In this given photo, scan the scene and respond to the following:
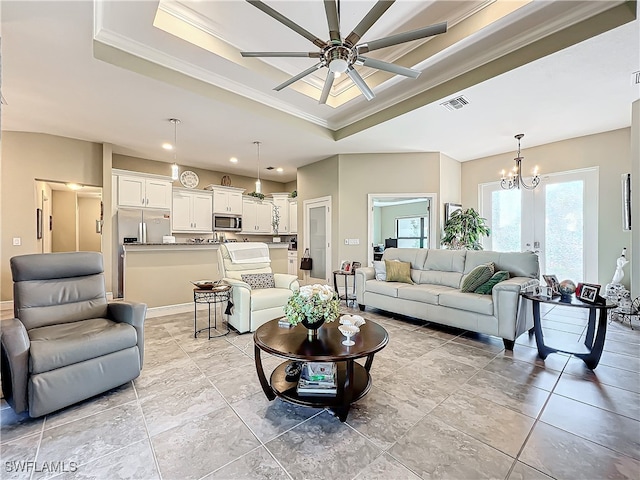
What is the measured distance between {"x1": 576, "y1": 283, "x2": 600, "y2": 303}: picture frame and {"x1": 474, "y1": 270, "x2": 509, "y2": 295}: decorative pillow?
26.9 inches

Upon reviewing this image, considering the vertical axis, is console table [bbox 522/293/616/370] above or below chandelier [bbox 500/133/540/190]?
below

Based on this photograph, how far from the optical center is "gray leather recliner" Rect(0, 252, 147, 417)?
178 centimetres

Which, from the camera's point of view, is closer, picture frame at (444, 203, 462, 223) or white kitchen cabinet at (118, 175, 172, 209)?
white kitchen cabinet at (118, 175, 172, 209)

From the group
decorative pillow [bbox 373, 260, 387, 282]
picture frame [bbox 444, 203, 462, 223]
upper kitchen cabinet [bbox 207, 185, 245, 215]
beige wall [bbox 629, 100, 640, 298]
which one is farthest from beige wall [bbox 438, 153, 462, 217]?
upper kitchen cabinet [bbox 207, 185, 245, 215]

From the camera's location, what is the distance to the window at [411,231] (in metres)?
9.34

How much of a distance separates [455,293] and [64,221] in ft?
32.0

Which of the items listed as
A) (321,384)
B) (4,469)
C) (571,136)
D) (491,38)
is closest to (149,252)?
(4,469)

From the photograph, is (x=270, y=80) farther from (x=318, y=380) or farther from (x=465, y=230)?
(x=465, y=230)

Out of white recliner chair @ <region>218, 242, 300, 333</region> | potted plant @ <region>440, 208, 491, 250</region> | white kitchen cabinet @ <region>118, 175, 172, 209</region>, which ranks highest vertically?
white kitchen cabinet @ <region>118, 175, 172, 209</region>

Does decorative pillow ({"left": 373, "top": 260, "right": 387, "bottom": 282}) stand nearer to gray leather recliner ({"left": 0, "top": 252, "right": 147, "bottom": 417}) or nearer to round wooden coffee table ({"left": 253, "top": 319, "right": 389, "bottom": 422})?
round wooden coffee table ({"left": 253, "top": 319, "right": 389, "bottom": 422})

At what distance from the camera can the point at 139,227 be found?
219 inches

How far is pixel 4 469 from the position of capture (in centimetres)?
144

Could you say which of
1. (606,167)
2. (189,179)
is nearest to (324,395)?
(606,167)

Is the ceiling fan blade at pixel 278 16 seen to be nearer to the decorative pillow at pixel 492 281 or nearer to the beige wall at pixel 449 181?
the decorative pillow at pixel 492 281
